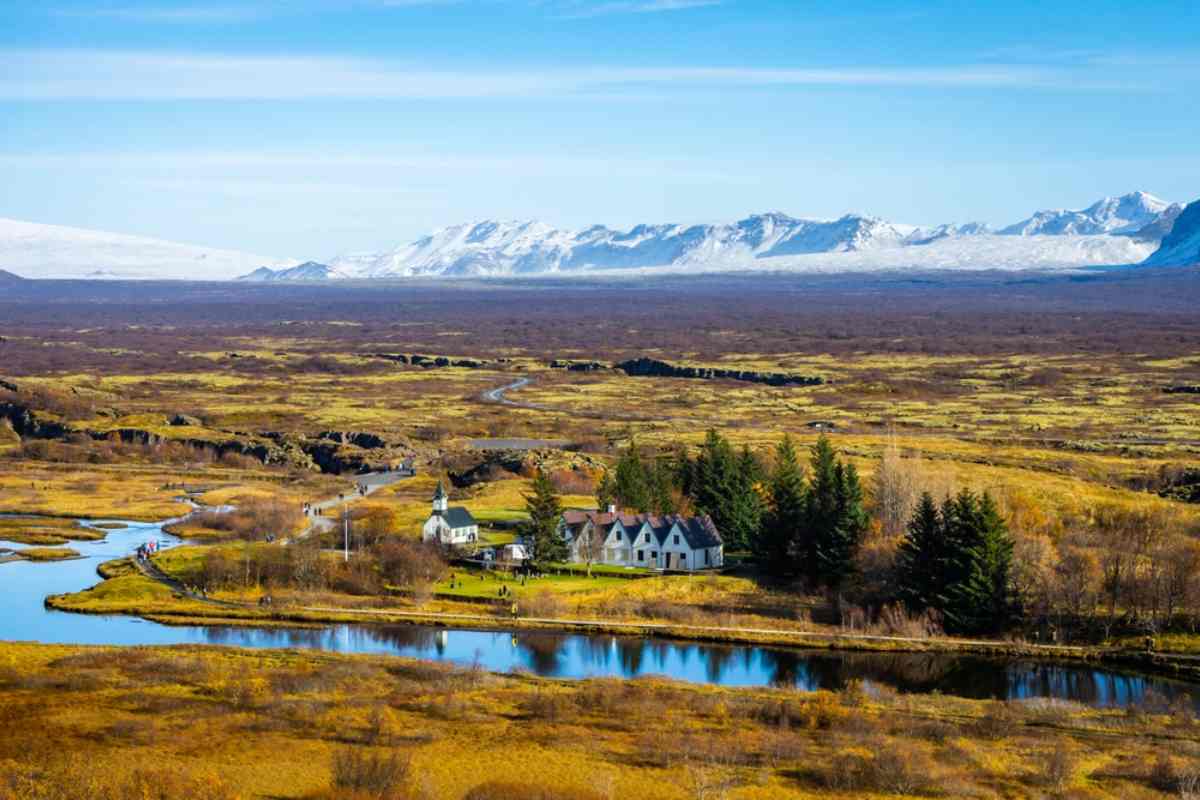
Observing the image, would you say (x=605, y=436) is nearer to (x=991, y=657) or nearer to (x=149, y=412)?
(x=149, y=412)

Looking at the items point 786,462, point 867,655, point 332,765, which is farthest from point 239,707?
point 786,462

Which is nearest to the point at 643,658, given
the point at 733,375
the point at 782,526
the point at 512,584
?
the point at 512,584

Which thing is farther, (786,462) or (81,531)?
(81,531)

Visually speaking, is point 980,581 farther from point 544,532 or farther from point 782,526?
point 544,532

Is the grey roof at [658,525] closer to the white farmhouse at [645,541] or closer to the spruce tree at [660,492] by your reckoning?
the white farmhouse at [645,541]

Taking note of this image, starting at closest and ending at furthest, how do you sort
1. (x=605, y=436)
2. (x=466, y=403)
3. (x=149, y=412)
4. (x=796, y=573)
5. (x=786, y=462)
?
(x=796, y=573)
(x=786, y=462)
(x=605, y=436)
(x=149, y=412)
(x=466, y=403)
